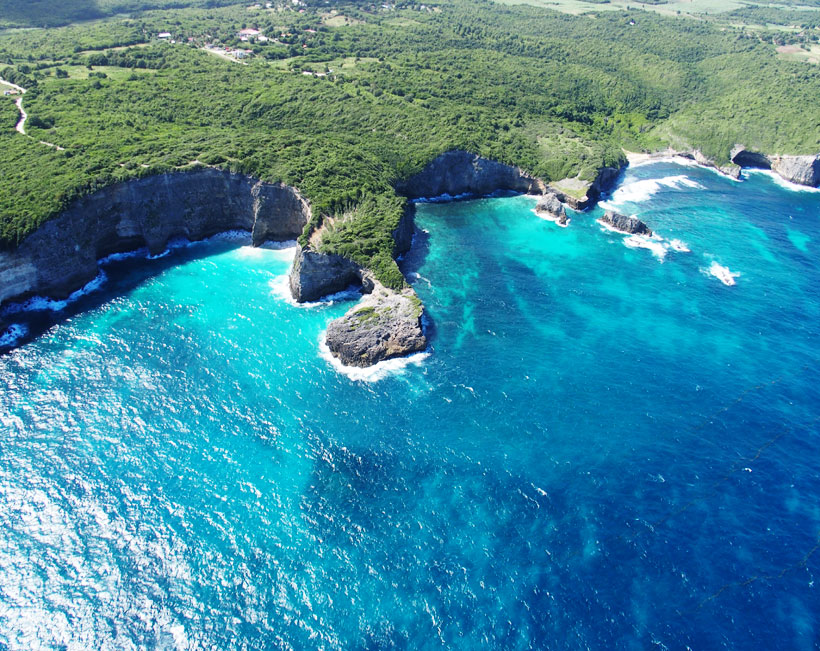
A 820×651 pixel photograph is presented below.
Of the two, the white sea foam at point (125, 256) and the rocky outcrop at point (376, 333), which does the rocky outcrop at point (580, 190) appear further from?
the white sea foam at point (125, 256)

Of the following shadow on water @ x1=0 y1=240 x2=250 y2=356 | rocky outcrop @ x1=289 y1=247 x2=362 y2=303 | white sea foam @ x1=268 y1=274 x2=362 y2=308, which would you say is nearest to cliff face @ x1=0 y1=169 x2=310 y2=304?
shadow on water @ x1=0 y1=240 x2=250 y2=356

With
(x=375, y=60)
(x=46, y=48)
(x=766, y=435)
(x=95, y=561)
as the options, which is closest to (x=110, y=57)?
(x=46, y=48)

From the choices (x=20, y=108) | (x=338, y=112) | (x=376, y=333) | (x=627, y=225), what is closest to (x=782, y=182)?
(x=627, y=225)

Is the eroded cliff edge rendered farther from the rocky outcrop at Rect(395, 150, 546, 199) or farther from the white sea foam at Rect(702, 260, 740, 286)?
the white sea foam at Rect(702, 260, 740, 286)

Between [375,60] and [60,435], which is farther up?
[375,60]

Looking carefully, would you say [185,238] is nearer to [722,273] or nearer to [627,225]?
[627,225]

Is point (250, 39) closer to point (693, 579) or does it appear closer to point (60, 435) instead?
point (60, 435)

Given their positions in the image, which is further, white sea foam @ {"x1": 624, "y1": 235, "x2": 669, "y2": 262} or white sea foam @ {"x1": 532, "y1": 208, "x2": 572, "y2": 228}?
white sea foam @ {"x1": 532, "y1": 208, "x2": 572, "y2": 228}
